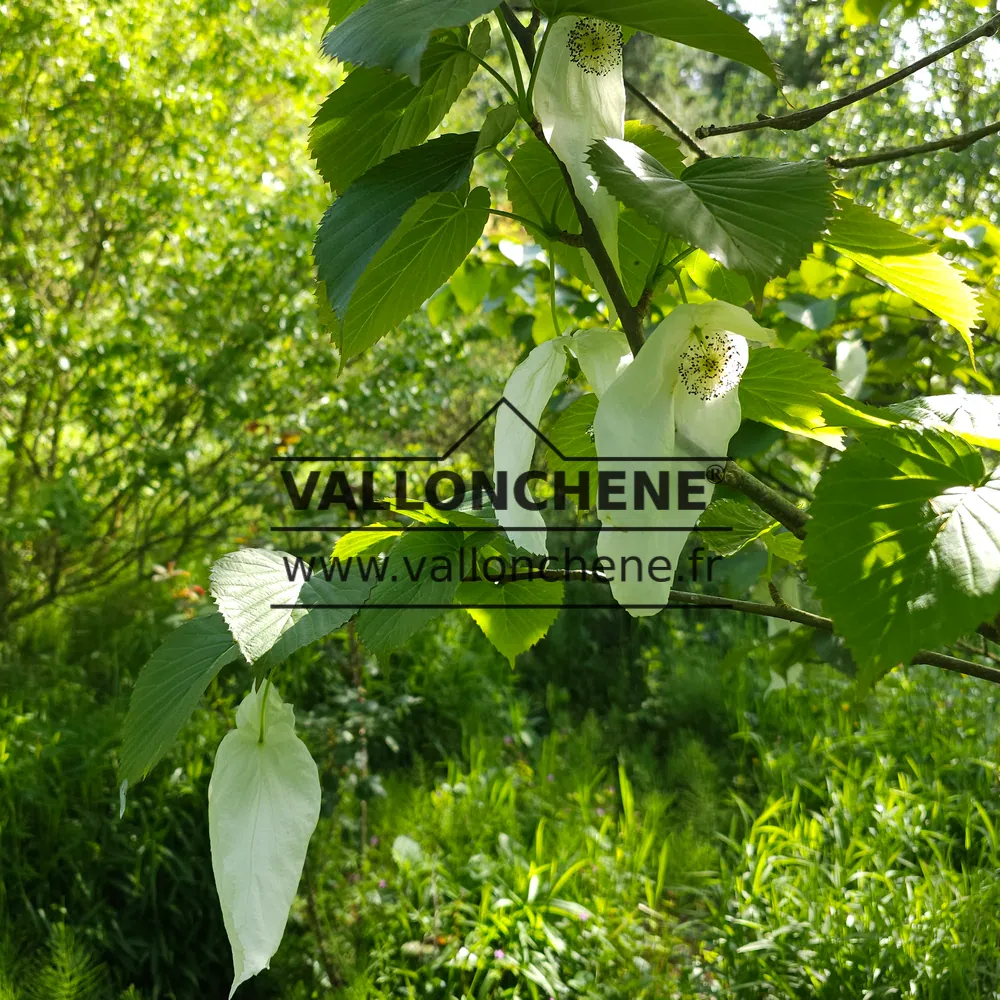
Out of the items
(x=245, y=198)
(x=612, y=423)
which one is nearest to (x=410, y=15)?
(x=612, y=423)

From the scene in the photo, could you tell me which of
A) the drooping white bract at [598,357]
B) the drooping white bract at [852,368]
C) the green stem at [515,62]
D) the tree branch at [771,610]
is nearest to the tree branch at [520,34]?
the green stem at [515,62]

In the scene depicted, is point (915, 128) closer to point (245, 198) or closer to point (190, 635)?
point (245, 198)

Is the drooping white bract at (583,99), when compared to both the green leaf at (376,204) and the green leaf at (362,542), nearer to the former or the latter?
the green leaf at (376,204)

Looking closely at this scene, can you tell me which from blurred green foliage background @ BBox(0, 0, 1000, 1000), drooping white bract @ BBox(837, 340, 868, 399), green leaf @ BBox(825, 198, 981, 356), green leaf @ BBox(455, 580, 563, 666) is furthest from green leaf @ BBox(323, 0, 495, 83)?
blurred green foliage background @ BBox(0, 0, 1000, 1000)

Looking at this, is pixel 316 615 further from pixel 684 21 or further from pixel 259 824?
pixel 684 21

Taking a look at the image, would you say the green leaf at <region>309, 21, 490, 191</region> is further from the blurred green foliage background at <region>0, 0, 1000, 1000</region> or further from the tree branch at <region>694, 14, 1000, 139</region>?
the blurred green foliage background at <region>0, 0, 1000, 1000</region>

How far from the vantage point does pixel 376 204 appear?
1.05 ft

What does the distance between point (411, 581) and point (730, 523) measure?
0.16 meters

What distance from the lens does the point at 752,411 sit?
40 cm

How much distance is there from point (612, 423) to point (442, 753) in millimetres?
2196

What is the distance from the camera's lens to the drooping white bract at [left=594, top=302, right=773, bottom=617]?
0.30m

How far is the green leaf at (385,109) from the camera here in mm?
360

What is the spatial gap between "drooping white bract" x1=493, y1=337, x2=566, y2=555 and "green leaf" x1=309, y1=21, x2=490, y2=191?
11 cm

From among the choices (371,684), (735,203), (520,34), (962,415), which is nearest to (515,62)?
(520,34)
